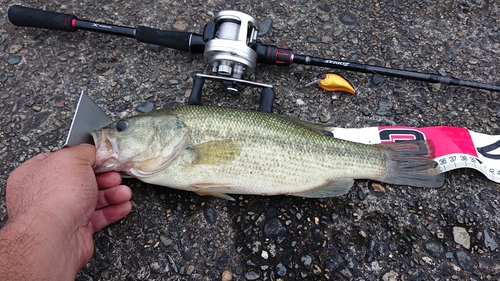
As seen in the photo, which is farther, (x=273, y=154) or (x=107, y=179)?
(x=273, y=154)

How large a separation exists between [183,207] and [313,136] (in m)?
1.25

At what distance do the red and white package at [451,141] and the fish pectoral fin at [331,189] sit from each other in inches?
19.8

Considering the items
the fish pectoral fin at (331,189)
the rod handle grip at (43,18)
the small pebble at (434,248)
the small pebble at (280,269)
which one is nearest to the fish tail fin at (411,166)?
the fish pectoral fin at (331,189)

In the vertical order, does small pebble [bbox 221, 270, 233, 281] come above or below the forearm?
below

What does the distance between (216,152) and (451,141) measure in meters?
2.11

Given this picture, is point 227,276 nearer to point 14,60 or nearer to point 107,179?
point 107,179

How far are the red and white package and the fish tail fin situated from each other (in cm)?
13

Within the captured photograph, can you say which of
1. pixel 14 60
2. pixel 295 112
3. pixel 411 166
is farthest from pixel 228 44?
pixel 14 60

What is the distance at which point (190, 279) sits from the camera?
2791 millimetres

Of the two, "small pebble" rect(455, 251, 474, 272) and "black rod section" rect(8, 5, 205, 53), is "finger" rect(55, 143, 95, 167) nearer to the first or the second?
"black rod section" rect(8, 5, 205, 53)

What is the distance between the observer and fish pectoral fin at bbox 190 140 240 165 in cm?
288

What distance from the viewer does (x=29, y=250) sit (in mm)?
2139

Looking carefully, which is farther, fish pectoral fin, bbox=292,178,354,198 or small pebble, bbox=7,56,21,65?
small pebble, bbox=7,56,21,65

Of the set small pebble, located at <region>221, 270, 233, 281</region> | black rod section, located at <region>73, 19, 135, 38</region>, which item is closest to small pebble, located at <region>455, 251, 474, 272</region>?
small pebble, located at <region>221, 270, 233, 281</region>
